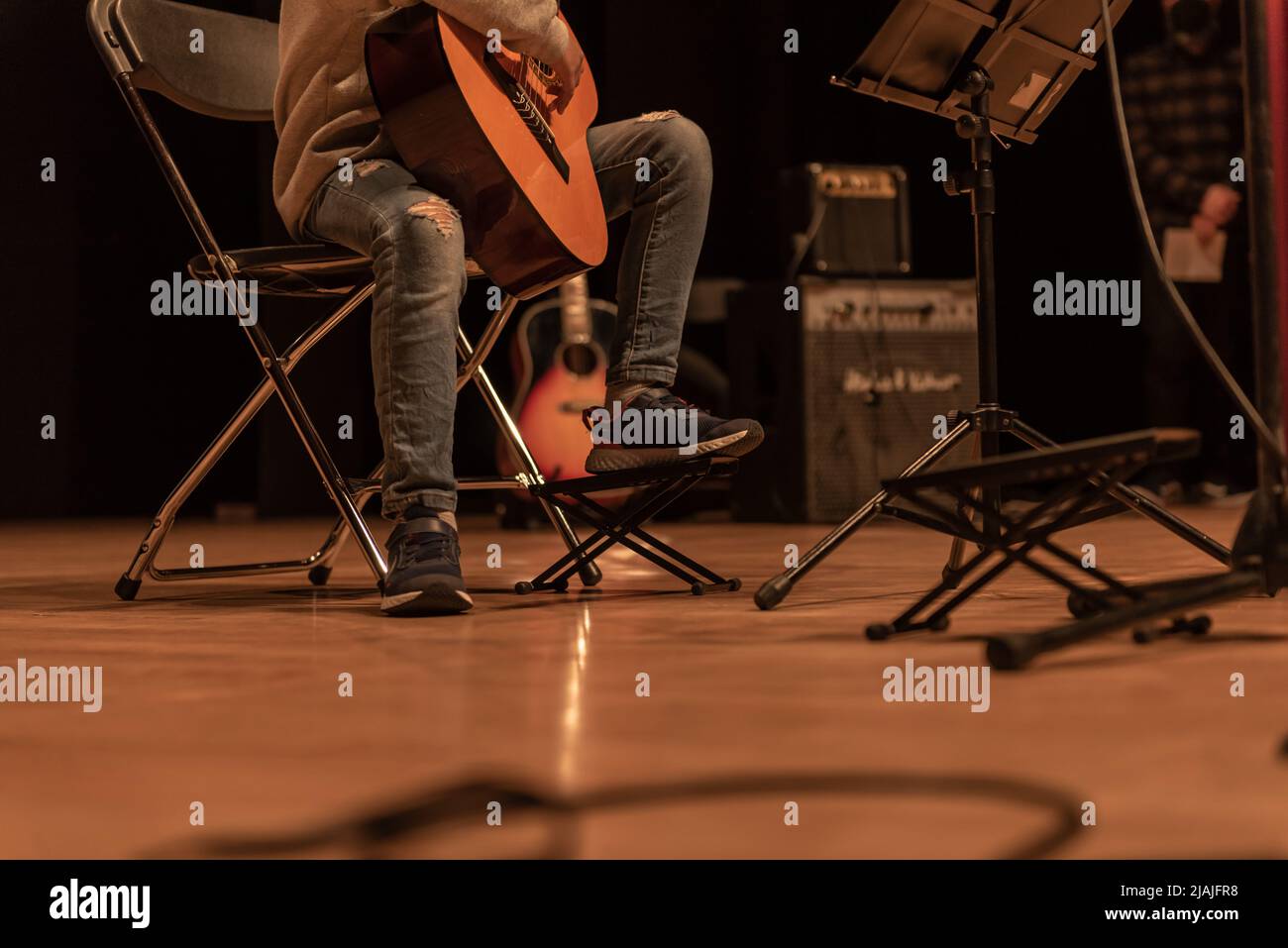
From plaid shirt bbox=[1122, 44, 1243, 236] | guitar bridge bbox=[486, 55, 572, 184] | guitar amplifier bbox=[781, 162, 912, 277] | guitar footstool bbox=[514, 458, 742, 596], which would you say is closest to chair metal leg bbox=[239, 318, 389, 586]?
guitar footstool bbox=[514, 458, 742, 596]

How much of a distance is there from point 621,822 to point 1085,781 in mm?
280

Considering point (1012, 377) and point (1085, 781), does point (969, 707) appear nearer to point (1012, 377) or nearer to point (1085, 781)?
point (1085, 781)

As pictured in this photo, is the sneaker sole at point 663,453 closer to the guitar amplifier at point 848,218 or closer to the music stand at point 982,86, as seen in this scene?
the music stand at point 982,86

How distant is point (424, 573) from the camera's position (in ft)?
5.52

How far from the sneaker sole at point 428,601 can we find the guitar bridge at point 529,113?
1.98 feet

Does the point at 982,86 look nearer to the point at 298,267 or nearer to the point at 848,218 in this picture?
the point at 298,267

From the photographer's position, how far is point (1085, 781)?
809 mm

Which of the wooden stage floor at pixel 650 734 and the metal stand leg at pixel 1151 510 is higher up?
the metal stand leg at pixel 1151 510

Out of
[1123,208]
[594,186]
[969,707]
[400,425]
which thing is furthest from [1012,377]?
[969,707]

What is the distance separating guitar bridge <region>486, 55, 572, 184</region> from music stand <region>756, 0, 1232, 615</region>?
41 centimetres

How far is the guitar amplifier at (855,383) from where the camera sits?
147 inches

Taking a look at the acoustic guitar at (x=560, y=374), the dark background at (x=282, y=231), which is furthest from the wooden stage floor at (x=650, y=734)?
the dark background at (x=282, y=231)

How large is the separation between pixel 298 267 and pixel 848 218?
7.60 feet

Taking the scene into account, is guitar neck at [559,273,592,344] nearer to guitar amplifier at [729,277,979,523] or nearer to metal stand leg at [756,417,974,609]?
guitar amplifier at [729,277,979,523]
